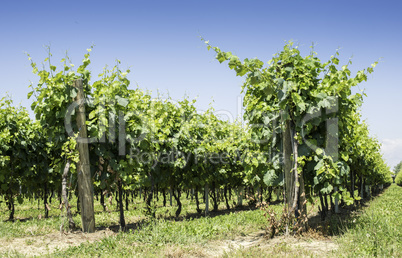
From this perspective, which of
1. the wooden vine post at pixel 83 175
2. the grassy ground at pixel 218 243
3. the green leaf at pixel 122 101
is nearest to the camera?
the grassy ground at pixel 218 243

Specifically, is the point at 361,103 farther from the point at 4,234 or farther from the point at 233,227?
the point at 4,234

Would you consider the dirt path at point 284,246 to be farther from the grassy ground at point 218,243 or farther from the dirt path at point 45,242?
the dirt path at point 45,242

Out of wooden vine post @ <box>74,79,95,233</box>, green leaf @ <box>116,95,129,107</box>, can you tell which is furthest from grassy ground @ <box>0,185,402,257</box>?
green leaf @ <box>116,95,129,107</box>

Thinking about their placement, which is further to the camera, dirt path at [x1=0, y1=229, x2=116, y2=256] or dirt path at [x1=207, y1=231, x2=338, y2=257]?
dirt path at [x1=0, y1=229, x2=116, y2=256]

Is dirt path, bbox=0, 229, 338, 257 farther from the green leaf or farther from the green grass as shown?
the green leaf

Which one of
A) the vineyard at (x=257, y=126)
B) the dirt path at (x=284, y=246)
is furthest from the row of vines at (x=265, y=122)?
the dirt path at (x=284, y=246)

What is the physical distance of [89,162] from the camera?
6.67 meters

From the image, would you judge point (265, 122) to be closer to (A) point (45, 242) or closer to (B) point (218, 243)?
(B) point (218, 243)

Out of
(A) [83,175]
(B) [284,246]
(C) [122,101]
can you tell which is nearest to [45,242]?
(A) [83,175]

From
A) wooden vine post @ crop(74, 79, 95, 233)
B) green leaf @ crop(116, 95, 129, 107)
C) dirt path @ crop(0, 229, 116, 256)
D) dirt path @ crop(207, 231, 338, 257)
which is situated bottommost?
dirt path @ crop(207, 231, 338, 257)

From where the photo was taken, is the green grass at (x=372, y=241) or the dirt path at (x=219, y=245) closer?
the green grass at (x=372, y=241)

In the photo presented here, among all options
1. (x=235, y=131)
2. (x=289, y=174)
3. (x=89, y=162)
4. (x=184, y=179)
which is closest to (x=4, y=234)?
(x=89, y=162)

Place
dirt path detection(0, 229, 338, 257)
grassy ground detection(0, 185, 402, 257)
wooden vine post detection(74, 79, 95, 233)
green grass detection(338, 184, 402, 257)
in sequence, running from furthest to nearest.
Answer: wooden vine post detection(74, 79, 95, 233) < dirt path detection(0, 229, 338, 257) < grassy ground detection(0, 185, 402, 257) < green grass detection(338, 184, 402, 257)

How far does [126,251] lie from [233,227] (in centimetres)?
300
